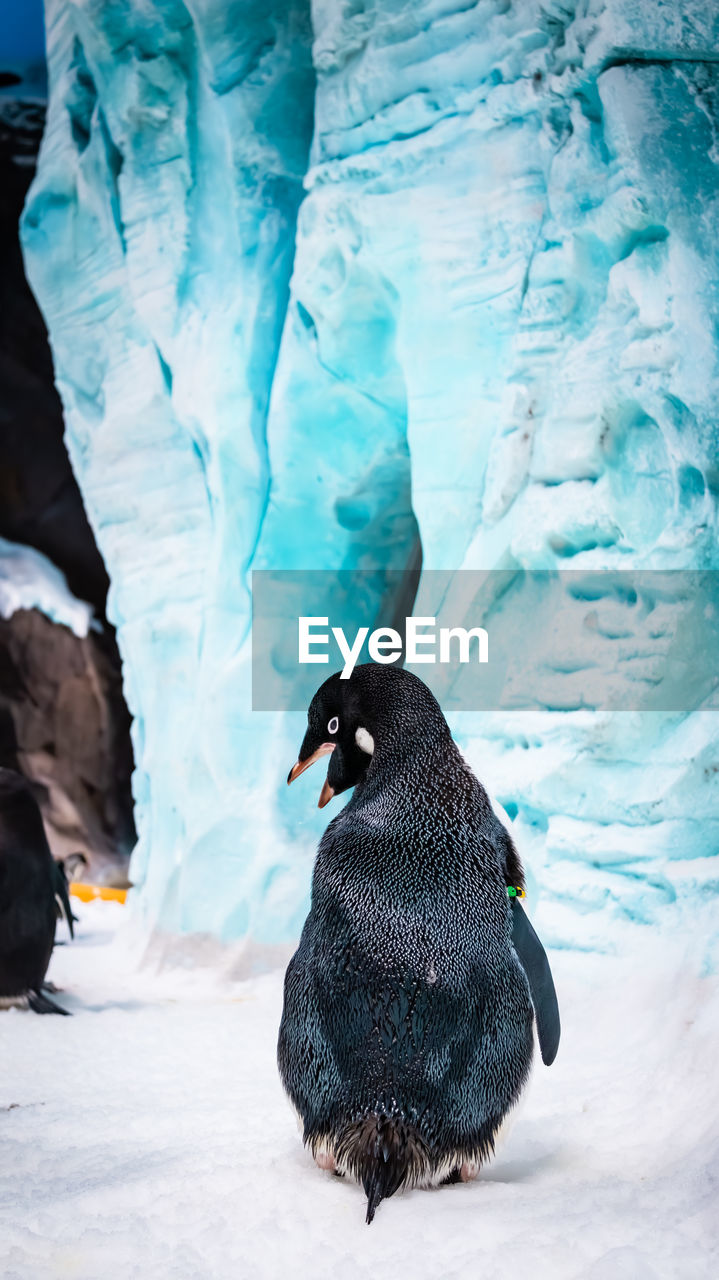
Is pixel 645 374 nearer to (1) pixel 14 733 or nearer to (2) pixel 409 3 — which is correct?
(2) pixel 409 3

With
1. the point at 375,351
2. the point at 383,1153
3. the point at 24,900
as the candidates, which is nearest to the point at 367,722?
the point at 383,1153

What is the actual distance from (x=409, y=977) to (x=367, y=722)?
35 centimetres

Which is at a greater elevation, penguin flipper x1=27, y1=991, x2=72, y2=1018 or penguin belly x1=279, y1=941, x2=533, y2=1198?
penguin belly x1=279, y1=941, x2=533, y2=1198

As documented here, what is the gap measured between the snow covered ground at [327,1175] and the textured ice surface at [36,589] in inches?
158

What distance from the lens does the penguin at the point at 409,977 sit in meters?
1.23

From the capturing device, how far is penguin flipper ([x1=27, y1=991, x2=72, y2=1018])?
8.98 feet

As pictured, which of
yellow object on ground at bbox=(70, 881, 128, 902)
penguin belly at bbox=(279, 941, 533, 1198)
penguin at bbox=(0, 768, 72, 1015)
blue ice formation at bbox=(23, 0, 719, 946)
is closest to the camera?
penguin belly at bbox=(279, 941, 533, 1198)

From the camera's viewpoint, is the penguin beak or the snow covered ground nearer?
the snow covered ground

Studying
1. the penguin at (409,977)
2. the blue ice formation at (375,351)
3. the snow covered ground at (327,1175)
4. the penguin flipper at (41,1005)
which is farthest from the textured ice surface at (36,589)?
the penguin at (409,977)

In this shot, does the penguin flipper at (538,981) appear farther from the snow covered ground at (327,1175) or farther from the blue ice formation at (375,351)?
the blue ice formation at (375,351)

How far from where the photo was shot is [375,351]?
10.9 ft

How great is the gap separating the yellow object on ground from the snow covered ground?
2865 millimetres

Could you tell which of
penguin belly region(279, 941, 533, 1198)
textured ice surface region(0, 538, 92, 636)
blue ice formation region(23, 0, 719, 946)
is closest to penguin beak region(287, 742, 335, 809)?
penguin belly region(279, 941, 533, 1198)

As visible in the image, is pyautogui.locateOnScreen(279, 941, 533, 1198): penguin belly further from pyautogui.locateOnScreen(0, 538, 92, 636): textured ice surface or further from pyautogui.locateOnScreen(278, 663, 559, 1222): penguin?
pyautogui.locateOnScreen(0, 538, 92, 636): textured ice surface
